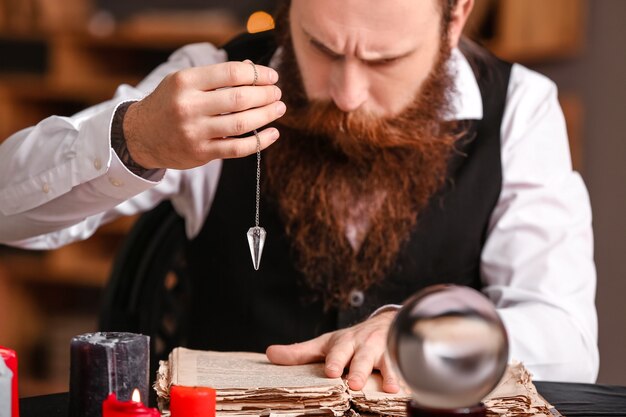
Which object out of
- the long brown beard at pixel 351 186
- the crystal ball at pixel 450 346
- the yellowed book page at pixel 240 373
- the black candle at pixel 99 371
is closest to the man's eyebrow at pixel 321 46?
the long brown beard at pixel 351 186

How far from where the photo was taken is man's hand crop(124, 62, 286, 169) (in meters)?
1.29

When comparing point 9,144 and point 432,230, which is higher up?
point 9,144

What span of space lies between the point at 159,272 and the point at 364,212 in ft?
1.34

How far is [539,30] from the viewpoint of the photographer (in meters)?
3.18

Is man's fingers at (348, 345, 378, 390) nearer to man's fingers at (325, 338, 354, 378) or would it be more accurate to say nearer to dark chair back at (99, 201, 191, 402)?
man's fingers at (325, 338, 354, 378)

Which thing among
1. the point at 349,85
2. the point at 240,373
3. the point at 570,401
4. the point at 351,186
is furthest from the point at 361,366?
the point at 351,186

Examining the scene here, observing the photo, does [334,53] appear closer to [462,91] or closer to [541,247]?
[462,91]

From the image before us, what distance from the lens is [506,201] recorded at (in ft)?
6.43

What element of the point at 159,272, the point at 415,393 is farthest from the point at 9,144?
the point at 415,393

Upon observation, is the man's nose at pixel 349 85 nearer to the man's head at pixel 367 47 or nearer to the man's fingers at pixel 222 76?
the man's head at pixel 367 47

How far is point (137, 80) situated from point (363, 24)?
7.24 feet

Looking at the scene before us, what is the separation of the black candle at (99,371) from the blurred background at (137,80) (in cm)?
197

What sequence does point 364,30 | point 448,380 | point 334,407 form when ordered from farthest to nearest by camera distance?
point 364,30 < point 334,407 < point 448,380

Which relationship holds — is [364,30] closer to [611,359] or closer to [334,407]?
[334,407]
